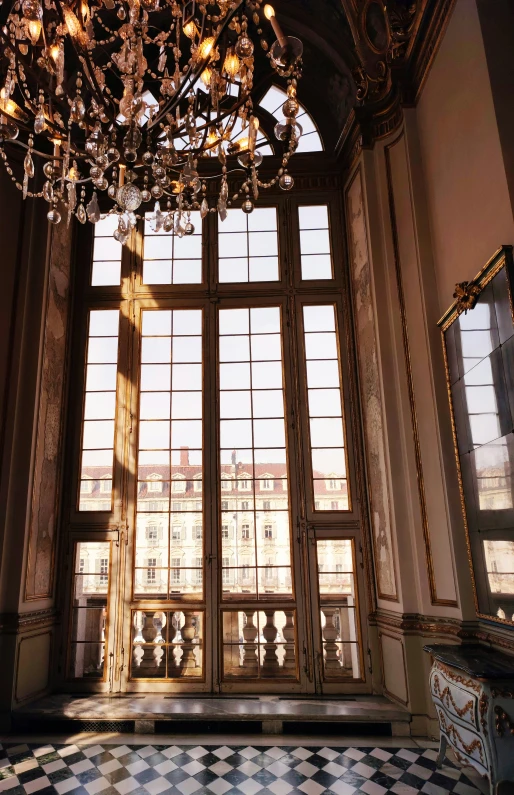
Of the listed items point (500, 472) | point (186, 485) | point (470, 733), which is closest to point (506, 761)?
point (470, 733)

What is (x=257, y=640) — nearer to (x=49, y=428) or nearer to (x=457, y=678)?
(x=457, y=678)

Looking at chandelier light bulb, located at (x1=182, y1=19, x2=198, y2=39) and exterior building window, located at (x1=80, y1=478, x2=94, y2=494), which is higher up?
chandelier light bulb, located at (x1=182, y1=19, x2=198, y2=39)

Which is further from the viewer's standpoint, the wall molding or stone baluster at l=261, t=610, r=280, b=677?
stone baluster at l=261, t=610, r=280, b=677

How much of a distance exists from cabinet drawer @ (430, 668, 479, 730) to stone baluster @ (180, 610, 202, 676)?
7.39ft

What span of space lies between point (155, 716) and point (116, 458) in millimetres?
2177

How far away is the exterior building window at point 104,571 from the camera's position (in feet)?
16.4

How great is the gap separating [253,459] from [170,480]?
0.81 m

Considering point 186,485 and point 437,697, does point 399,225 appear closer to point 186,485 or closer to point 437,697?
point 186,485

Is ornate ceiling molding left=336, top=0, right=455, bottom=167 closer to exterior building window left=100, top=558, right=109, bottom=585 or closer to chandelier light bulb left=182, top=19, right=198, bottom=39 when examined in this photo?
chandelier light bulb left=182, top=19, right=198, bottom=39

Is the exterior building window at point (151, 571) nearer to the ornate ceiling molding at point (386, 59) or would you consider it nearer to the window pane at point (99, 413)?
the window pane at point (99, 413)

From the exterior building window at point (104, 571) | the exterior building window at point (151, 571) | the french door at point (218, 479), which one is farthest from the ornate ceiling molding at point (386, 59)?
the exterior building window at point (104, 571)

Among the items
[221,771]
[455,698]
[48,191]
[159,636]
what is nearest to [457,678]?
[455,698]

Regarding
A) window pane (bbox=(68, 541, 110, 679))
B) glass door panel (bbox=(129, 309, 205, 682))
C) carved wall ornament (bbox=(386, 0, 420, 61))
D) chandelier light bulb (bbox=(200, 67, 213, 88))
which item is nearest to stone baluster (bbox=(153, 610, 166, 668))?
glass door panel (bbox=(129, 309, 205, 682))

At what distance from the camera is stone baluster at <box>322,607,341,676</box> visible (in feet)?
15.6
